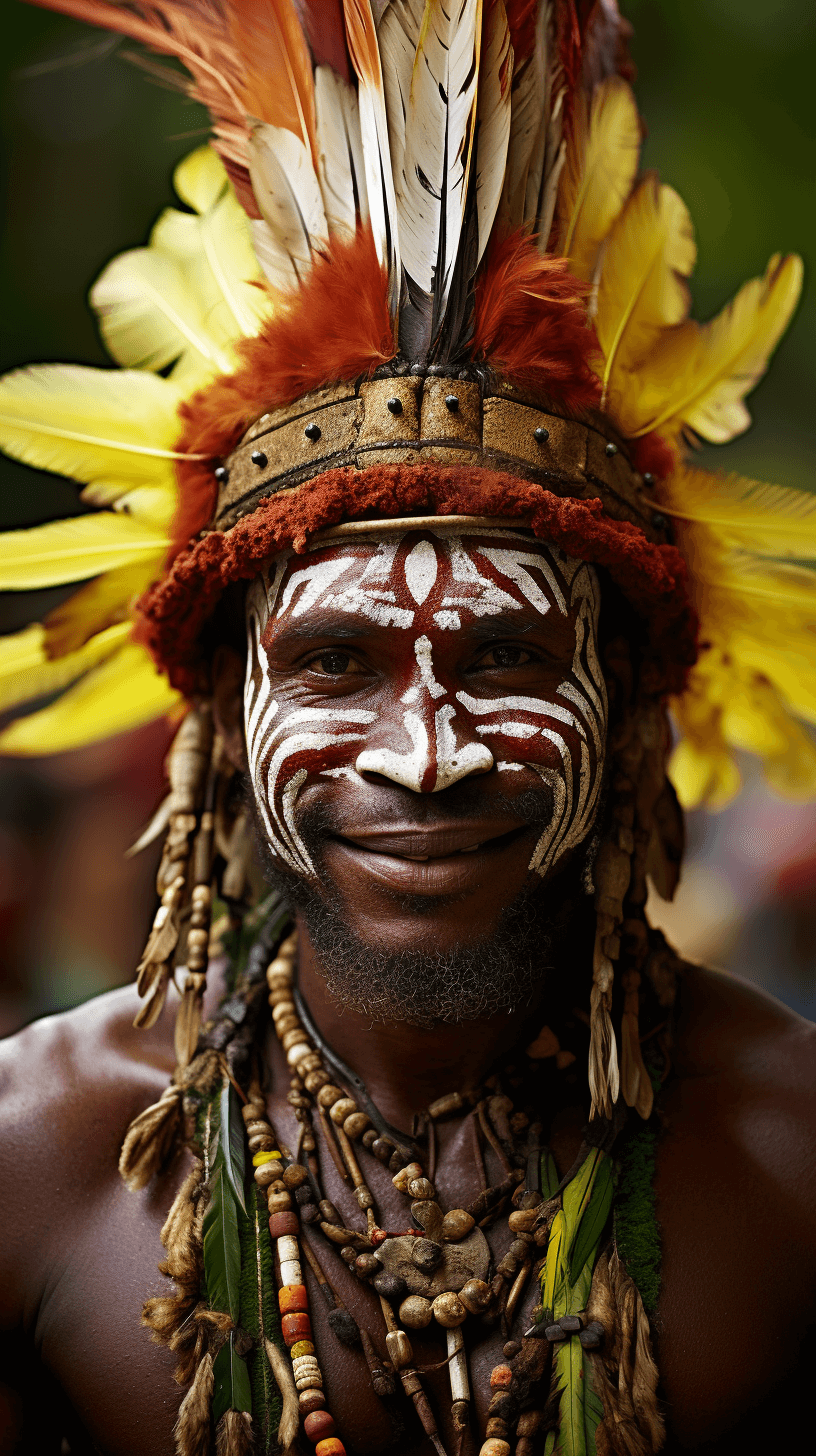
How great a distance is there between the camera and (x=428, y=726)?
207 cm

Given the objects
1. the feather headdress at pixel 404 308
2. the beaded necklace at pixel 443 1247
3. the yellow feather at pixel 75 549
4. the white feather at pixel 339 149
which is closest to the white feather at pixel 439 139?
the feather headdress at pixel 404 308

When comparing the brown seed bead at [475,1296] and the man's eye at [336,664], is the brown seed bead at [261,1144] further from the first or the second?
the man's eye at [336,664]

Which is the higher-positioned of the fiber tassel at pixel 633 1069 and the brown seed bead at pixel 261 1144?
the fiber tassel at pixel 633 1069

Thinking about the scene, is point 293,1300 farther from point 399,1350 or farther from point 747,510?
point 747,510

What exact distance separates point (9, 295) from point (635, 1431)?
214 inches

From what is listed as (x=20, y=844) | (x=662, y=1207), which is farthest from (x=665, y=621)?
(x=20, y=844)

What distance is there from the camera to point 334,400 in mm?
2199

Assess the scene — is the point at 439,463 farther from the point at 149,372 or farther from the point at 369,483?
the point at 149,372

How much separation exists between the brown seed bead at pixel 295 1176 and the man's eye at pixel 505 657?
98cm

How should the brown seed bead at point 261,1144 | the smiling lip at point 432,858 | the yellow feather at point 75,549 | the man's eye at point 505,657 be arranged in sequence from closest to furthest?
the smiling lip at point 432,858 → the man's eye at point 505,657 → the brown seed bead at point 261,1144 → the yellow feather at point 75,549

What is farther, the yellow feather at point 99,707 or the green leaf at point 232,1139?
the yellow feather at point 99,707

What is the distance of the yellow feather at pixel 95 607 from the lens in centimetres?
261

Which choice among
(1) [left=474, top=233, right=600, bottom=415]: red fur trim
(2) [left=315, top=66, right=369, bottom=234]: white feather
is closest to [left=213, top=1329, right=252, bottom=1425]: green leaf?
(1) [left=474, top=233, right=600, bottom=415]: red fur trim

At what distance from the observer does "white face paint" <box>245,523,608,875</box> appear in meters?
2.09
